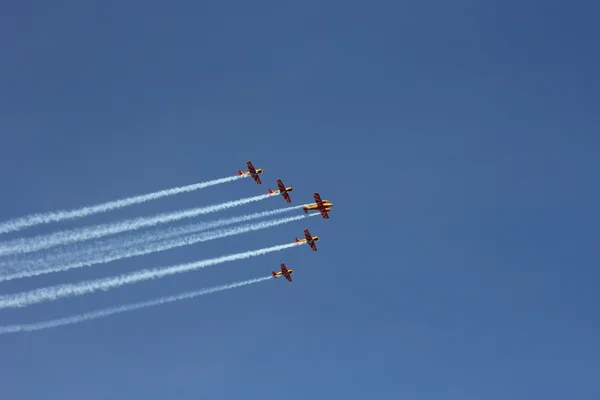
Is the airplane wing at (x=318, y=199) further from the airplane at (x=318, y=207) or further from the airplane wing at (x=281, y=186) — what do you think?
the airplane wing at (x=281, y=186)

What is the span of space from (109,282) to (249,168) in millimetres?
32999

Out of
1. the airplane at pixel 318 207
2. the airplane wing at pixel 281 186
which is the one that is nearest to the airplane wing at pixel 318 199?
the airplane at pixel 318 207

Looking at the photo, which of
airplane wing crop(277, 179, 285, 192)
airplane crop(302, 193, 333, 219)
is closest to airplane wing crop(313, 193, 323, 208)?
airplane crop(302, 193, 333, 219)

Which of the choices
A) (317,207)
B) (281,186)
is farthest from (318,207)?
(281,186)

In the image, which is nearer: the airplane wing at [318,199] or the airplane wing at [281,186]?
the airplane wing at [318,199]

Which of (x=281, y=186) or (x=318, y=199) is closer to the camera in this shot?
(x=318, y=199)

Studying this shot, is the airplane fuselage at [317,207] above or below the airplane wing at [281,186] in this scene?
below

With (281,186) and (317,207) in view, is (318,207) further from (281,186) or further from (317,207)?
(281,186)

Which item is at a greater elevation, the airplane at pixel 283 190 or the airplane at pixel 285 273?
the airplane at pixel 283 190

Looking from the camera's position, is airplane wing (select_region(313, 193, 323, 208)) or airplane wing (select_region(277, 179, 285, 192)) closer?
airplane wing (select_region(313, 193, 323, 208))

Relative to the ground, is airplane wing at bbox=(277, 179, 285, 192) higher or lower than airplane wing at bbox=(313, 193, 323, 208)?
higher

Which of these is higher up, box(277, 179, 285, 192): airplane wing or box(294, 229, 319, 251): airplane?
box(277, 179, 285, 192): airplane wing

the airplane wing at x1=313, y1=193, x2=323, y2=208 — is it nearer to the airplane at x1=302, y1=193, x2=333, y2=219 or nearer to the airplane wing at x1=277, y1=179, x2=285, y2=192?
the airplane at x1=302, y1=193, x2=333, y2=219

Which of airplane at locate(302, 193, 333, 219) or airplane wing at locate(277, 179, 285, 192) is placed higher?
airplane wing at locate(277, 179, 285, 192)
